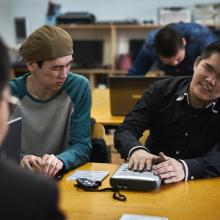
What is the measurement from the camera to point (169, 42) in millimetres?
3098

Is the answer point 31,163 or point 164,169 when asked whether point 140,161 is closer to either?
point 164,169

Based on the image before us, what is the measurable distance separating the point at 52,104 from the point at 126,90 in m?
1.00

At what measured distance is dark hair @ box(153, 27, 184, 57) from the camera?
3.10m

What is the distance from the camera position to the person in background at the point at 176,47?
3.12 metres

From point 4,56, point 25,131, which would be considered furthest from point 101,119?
point 4,56

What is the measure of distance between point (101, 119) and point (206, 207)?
1629 millimetres

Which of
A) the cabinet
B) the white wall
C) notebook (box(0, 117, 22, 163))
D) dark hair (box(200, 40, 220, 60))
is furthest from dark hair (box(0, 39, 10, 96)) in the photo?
the white wall

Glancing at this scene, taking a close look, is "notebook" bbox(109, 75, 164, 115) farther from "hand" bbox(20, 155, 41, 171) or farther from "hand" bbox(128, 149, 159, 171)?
"hand" bbox(20, 155, 41, 171)

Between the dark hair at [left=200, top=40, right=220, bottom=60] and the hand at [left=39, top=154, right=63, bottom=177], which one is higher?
the dark hair at [left=200, top=40, right=220, bottom=60]

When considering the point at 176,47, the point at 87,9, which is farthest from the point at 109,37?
the point at 176,47

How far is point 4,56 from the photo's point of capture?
2.17ft

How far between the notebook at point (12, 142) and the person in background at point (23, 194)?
28.2 inches

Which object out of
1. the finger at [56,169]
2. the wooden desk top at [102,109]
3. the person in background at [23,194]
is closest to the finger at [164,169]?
the finger at [56,169]

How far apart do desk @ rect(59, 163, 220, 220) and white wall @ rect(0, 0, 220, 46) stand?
487 centimetres
